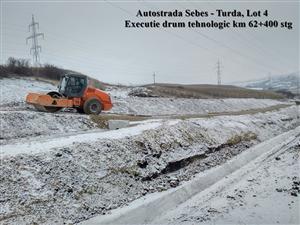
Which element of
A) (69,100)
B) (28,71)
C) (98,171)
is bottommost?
(98,171)

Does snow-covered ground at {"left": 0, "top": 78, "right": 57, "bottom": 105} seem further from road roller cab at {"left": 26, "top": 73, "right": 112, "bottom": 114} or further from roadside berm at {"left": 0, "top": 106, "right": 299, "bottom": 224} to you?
roadside berm at {"left": 0, "top": 106, "right": 299, "bottom": 224}

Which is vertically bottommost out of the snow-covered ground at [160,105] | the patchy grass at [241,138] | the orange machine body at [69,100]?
the patchy grass at [241,138]

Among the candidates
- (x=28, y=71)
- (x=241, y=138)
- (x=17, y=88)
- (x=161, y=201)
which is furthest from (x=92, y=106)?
(x=28, y=71)

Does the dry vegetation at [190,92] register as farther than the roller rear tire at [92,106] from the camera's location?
Yes

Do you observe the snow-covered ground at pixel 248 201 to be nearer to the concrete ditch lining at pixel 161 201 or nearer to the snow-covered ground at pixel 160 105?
the concrete ditch lining at pixel 161 201

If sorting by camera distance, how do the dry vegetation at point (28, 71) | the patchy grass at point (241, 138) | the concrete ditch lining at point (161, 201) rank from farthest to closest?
the dry vegetation at point (28, 71) → the patchy grass at point (241, 138) → the concrete ditch lining at point (161, 201)

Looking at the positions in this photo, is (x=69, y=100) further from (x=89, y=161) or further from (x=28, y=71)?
(x=28, y=71)

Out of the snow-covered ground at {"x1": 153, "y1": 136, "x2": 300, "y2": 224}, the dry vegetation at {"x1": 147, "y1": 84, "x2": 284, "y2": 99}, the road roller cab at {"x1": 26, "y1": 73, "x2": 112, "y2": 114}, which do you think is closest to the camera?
the snow-covered ground at {"x1": 153, "y1": 136, "x2": 300, "y2": 224}

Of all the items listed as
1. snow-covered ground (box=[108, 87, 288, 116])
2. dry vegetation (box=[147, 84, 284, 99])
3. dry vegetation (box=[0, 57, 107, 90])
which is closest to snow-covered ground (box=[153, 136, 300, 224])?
snow-covered ground (box=[108, 87, 288, 116])

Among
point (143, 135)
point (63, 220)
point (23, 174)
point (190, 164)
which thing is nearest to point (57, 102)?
point (143, 135)

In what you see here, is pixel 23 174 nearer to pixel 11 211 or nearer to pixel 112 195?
pixel 11 211

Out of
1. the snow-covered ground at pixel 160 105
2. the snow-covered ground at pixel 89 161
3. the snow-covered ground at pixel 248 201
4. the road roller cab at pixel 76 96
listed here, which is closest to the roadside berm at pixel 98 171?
the snow-covered ground at pixel 89 161

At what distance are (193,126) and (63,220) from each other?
11888mm

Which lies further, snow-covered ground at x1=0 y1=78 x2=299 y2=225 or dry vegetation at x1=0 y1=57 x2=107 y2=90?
dry vegetation at x1=0 y1=57 x2=107 y2=90
